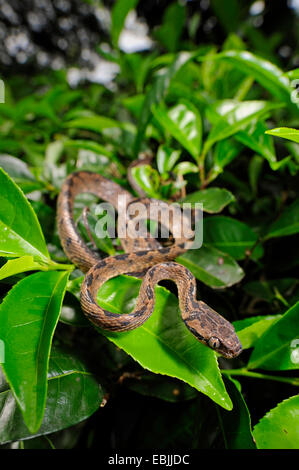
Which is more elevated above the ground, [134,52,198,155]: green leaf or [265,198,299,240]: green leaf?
[134,52,198,155]: green leaf

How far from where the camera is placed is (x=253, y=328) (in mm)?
1458

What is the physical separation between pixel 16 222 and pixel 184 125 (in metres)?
1.26

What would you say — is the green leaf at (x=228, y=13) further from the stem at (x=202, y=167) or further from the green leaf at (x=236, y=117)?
the stem at (x=202, y=167)

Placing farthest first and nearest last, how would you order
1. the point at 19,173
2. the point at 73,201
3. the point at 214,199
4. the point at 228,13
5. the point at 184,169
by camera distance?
the point at 228,13
the point at 73,201
the point at 19,173
the point at 184,169
the point at 214,199

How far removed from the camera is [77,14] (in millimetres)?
6988

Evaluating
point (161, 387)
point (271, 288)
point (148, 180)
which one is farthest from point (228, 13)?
point (161, 387)

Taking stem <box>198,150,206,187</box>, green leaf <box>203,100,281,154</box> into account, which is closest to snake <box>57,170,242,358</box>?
stem <box>198,150,206,187</box>

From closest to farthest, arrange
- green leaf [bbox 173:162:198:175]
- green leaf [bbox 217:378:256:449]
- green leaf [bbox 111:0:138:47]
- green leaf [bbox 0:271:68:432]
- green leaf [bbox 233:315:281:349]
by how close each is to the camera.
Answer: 1. green leaf [bbox 0:271:68:432]
2. green leaf [bbox 217:378:256:449]
3. green leaf [bbox 233:315:281:349]
4. green leaf [bbox 173:162:198:175]
5. green leaf [bbox 111:0:138:47]

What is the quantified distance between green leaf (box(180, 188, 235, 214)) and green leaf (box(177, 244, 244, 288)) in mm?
294

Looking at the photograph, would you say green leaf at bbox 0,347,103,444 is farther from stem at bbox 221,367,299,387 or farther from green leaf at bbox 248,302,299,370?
green leaf at bbox 248,302,299,370

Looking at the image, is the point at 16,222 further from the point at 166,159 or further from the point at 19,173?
the point at 166,159

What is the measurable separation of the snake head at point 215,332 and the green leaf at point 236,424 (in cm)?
17

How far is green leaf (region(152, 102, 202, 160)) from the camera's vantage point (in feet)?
6.24

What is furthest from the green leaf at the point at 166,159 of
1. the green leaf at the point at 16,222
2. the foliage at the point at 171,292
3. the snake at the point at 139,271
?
the green leaf at the point at 16,222
